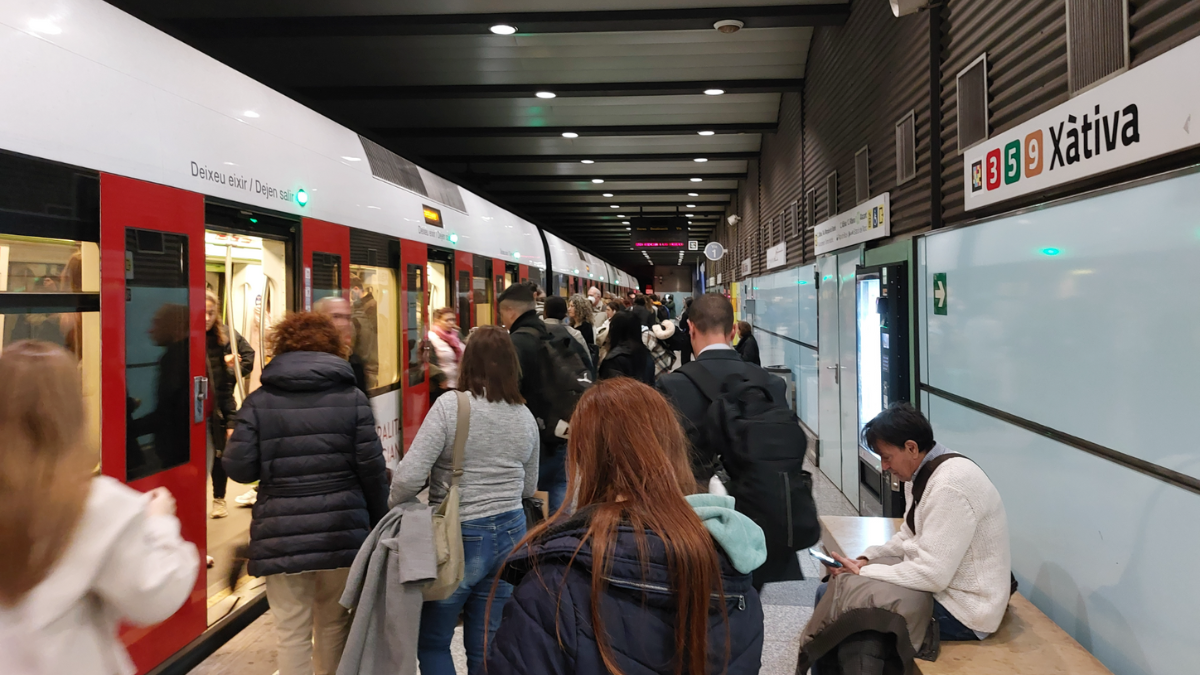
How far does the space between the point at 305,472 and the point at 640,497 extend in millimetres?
1828

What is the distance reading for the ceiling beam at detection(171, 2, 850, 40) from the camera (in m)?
6.78

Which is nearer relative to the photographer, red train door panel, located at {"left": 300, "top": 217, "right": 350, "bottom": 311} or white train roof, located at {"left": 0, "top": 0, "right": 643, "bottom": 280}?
white train roof, located at {"left": 0, "top": 0, "right": 643, "bottom": 280}

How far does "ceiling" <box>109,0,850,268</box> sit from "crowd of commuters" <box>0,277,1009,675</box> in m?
2.06

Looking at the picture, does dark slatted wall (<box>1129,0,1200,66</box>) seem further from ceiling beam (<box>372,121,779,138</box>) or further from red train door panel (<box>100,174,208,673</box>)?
ceiling beam (<box>372,121,779,138</box>)

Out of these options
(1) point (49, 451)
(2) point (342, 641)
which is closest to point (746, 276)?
(2) point (342, 641)

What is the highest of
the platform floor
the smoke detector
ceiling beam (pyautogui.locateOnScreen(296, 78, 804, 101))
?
ceiling beam (pyautogui.locateOnScreen(296, 78, 804, 101))

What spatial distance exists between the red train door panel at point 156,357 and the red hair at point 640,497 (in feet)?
6.68

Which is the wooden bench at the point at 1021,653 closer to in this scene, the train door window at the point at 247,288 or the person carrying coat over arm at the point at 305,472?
the person carrying coat over arm at the point at 305,472

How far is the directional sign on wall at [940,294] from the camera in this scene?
13.7 ft

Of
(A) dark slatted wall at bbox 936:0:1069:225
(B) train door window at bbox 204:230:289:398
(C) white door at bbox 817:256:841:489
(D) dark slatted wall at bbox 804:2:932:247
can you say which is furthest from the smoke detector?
(B) train door window at bbox 204:230:289:398

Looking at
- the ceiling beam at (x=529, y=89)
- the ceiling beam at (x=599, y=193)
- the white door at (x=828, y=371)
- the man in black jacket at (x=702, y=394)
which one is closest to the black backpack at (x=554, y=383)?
the man in black jacket at (x=702, y=394)

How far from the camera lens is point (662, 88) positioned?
31.7ft

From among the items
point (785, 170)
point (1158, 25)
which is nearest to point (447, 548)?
point (1158, 25)

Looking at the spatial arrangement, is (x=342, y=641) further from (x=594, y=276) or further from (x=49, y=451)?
(x=594, y=276)
